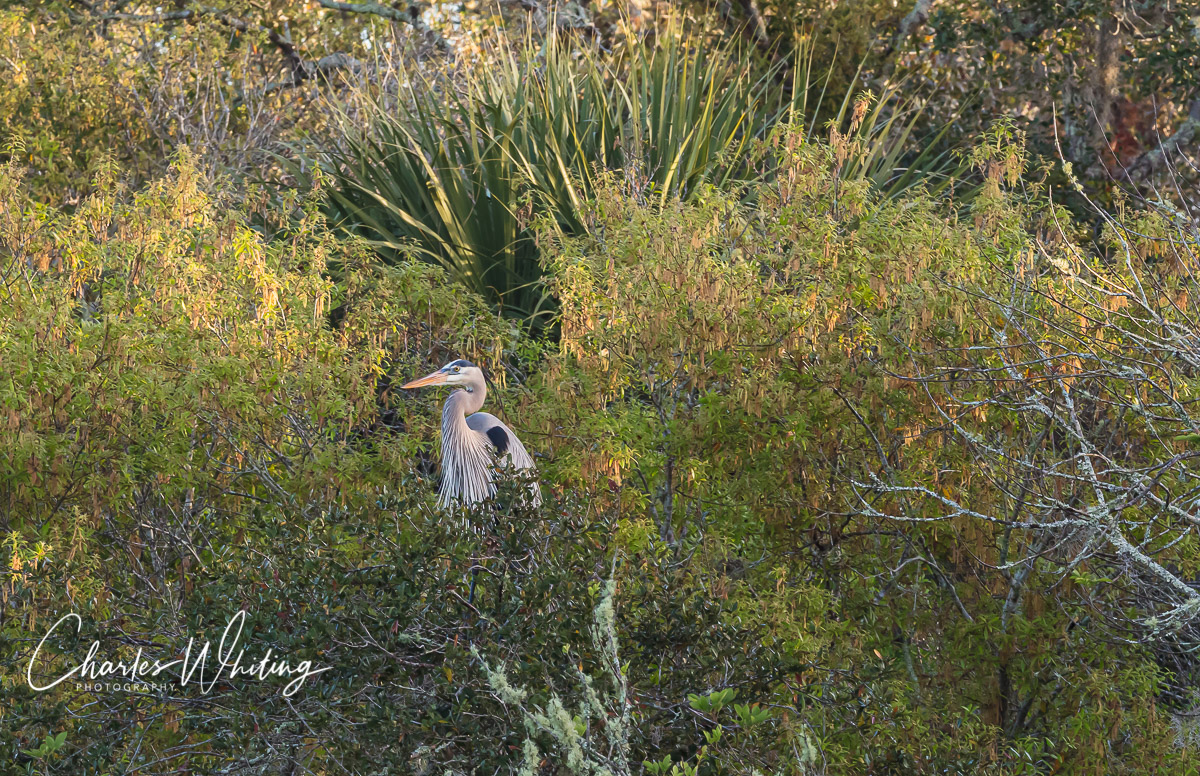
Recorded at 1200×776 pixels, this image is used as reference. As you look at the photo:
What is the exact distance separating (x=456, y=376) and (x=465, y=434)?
0.25 m

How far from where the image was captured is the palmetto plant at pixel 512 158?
26.0 ft

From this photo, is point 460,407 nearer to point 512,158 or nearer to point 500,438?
point 500,438

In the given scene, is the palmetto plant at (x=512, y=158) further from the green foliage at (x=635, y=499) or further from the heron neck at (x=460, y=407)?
the heron neck at (x=460, y=407)

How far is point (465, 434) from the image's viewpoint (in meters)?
5.41

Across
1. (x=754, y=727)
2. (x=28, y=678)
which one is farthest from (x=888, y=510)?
(x=28, y=678)

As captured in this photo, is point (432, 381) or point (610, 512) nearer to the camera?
point (610, 512)

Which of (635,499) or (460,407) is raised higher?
(635,499)

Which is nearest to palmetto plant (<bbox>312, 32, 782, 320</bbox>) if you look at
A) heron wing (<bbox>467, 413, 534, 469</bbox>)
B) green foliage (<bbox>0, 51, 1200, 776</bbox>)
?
green foliage (<bbox>0, 51, 1200, 776</bbox>)

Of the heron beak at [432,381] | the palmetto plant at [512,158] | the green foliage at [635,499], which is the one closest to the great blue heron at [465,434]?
the heron beak at [432,381]

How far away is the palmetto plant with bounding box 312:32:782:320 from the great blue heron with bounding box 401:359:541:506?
2137 mm

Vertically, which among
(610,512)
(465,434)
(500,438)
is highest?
(610,512)

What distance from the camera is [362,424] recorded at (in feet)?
18.8

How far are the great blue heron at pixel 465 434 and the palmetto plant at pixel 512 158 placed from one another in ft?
A: 7.01

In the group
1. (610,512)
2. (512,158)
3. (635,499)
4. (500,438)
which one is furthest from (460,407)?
(512,158)
